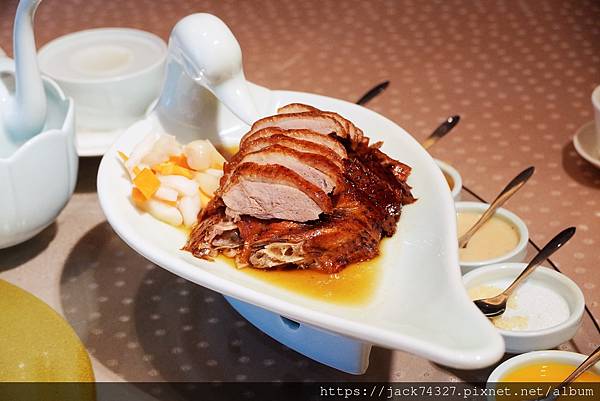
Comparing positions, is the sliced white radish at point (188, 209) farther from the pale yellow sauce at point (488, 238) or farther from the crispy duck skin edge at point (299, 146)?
the pale yellow sauce at point (488, 238)

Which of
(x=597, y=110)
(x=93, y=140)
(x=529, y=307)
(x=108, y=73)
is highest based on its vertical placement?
(x=597, y=110)

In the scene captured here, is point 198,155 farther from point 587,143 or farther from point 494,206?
point 587,143

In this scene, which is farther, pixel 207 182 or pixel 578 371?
pixel 207 182

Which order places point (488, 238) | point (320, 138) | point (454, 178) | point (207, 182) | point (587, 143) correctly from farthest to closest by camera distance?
Result: point (587, 143) → point (454, 178) → point (488, 238) → point (207, 182) → point (320, 138)

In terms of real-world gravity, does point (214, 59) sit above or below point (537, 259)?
above

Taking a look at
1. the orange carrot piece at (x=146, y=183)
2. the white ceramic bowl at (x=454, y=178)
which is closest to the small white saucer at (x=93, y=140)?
the orange carrot piece at (x=146, y=183)

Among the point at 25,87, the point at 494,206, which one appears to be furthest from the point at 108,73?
the point at 494,206

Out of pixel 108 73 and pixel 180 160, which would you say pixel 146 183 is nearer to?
pixel 180 160

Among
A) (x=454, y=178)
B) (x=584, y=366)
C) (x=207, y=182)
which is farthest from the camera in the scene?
(x=454, y=178)
